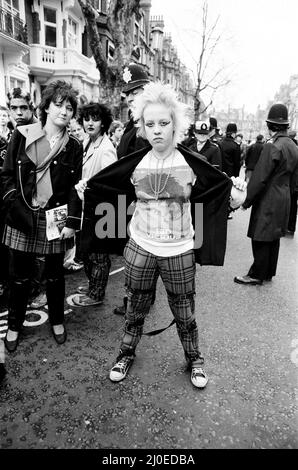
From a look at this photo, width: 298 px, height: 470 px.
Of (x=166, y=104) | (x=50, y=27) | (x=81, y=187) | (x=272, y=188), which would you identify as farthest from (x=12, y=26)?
(x=166, y=104)

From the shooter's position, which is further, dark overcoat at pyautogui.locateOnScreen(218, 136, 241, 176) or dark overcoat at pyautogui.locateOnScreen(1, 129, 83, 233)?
dark overcoat at pyautogui.locateOnScreen(218, 136, 241, 176)

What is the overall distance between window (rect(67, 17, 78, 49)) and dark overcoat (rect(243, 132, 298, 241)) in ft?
57.4

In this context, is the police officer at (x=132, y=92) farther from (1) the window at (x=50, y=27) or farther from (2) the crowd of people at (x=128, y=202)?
(1) the window at (x=50, y=27)

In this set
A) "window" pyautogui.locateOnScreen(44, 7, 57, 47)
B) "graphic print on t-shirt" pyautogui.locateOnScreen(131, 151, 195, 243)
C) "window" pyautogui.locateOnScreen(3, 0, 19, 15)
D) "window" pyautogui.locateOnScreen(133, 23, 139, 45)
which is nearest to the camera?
"graphic print on t-shirt" pyautogui.locateOnScreen(131, 151, 195, 243)

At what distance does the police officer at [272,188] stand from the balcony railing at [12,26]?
11911 millimetres

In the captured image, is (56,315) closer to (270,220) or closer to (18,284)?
(18,284)

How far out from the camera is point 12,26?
13.7 metres

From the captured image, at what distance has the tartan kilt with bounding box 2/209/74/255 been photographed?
9.00ft

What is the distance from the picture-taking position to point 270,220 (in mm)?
4293

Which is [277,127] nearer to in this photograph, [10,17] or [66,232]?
[66,232]

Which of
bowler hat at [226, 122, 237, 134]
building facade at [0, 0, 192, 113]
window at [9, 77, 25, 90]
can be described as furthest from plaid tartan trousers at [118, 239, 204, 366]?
window at [9, 77, 25, 90]

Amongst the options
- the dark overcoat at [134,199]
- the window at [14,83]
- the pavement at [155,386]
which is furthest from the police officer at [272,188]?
the window at [14,83]

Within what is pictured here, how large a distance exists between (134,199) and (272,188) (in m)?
2.45

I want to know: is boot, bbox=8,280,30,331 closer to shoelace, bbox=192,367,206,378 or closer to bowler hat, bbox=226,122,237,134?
shoelace, bbox=192,367,206,378
